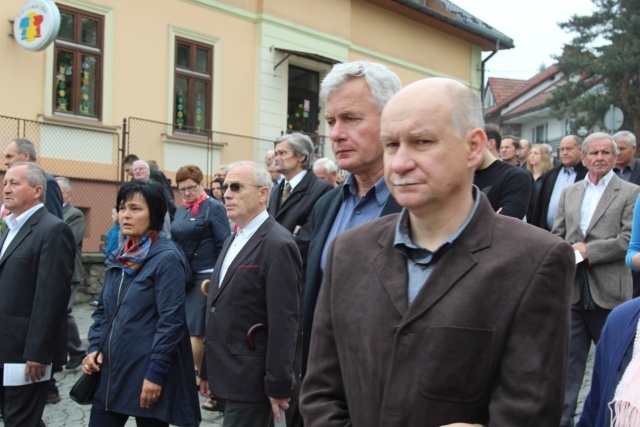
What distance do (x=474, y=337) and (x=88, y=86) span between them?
547 inches

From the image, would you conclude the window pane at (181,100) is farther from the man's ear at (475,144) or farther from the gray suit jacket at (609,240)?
the man's ear at (475,144)

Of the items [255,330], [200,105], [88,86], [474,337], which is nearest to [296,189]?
[255,330]

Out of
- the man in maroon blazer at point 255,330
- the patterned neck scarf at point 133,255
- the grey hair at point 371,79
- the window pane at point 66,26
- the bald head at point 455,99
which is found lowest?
the man in maroon blazer at point 255,330

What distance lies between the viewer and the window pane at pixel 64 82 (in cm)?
1390

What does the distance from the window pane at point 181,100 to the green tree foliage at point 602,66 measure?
2327 cm

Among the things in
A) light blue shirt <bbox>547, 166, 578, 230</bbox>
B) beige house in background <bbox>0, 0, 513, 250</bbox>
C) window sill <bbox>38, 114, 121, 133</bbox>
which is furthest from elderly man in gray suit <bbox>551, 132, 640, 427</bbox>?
window sill <bbox>38, 114, 121, 133</bbox>

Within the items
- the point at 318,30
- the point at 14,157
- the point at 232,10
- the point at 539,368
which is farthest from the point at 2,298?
the point at 318,30

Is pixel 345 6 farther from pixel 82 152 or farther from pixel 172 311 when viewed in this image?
pixel 172 311

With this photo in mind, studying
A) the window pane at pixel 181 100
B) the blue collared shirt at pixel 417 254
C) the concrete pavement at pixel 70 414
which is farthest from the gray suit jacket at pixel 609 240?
the window pane at pixel 181 100

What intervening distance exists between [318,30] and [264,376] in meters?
15.9

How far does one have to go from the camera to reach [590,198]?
19.5ft

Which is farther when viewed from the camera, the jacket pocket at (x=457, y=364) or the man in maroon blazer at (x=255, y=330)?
the man in maroon blazer at (x=255, y=330)

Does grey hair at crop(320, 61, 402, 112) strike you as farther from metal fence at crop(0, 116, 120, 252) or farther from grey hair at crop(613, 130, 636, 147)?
metal fence at crop(0, 116, 120, 252)

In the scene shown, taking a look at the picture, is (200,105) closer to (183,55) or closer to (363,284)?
(183,55)
